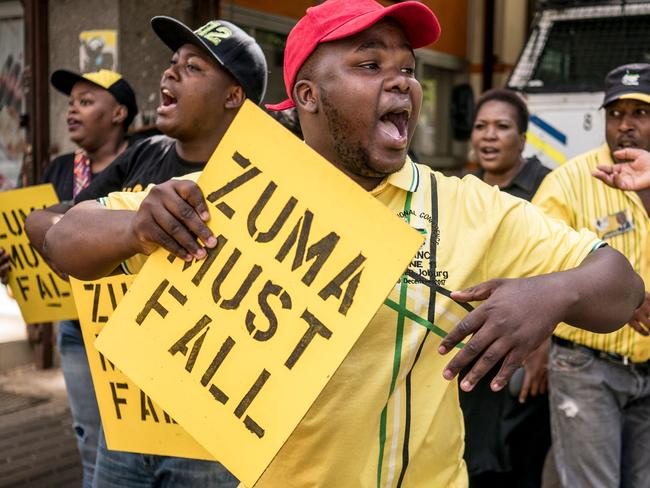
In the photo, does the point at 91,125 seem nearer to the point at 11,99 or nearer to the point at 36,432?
the point at 36,432

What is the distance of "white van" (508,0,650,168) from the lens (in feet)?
21.6

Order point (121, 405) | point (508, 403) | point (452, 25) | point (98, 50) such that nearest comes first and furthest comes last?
point (121, 405) → point (508, 403) → point (98, 50) → point (452, 25)

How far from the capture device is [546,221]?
6.48 feet

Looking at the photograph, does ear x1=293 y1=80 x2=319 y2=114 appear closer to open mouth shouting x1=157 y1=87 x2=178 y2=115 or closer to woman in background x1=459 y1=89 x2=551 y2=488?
open mouth shouting x1=157 y1=87 x2=178 y2=115

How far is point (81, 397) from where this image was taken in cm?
359

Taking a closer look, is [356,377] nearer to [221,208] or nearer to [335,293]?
[335,293]

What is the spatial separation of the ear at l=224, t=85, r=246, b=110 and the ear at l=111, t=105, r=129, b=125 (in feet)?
4.26

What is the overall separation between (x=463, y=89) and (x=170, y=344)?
226 inches

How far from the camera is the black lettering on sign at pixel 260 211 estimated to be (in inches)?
66.8

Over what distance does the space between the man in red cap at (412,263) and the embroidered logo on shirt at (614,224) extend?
1759 millimetres

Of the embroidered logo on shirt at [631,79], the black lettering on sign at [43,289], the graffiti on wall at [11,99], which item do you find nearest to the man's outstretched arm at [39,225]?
the black lettering on sign at [43,289]

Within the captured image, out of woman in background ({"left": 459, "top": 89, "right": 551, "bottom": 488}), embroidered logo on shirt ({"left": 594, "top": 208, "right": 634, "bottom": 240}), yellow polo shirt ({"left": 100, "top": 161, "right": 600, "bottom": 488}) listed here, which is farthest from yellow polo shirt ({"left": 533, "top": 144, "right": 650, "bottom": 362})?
yellow polo shirt ({"left": 100, "top": 161, "right": 600, "bottom": 488})

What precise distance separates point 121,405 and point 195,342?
3.02 ft

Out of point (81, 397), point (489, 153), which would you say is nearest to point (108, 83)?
point (81, 397)
